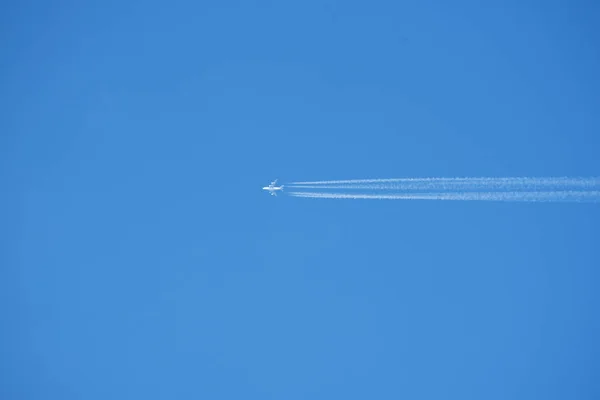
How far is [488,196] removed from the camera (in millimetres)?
4992

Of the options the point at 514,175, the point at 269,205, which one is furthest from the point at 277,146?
the point at 514,175

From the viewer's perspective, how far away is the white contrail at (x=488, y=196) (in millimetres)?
4770

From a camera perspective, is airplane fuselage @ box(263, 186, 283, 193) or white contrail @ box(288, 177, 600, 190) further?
airplane fuselage @ box(263, 186, 283, 193)

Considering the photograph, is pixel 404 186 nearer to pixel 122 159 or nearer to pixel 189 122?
pixel 189 122

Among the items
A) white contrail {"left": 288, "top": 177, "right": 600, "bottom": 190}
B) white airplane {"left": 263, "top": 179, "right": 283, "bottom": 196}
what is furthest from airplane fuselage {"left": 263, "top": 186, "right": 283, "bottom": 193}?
white contrail {"left": 288, "top": 177, "right": 600, "bottom": 190}

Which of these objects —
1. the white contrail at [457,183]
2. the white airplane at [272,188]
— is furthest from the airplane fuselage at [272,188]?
the white contrail at [457,183]

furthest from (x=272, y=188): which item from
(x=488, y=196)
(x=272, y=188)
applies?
(x=488, y=196)

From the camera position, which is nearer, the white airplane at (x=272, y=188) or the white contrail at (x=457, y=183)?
the white contrail at (x=457, y=183)

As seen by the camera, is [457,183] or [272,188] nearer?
Answer: [457,183]

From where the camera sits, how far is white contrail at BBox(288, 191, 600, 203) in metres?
4.77

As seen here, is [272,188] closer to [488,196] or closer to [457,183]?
[457,183]

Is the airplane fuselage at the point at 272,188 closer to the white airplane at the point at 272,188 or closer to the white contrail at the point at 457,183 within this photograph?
the white airplane at the point at 272,188

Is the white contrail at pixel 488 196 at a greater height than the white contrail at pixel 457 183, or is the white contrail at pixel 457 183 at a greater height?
the white contrail at pixel 457 183

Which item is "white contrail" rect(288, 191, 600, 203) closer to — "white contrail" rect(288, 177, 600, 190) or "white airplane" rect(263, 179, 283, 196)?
"white contrail" rect(288, 177, 600, 190)
